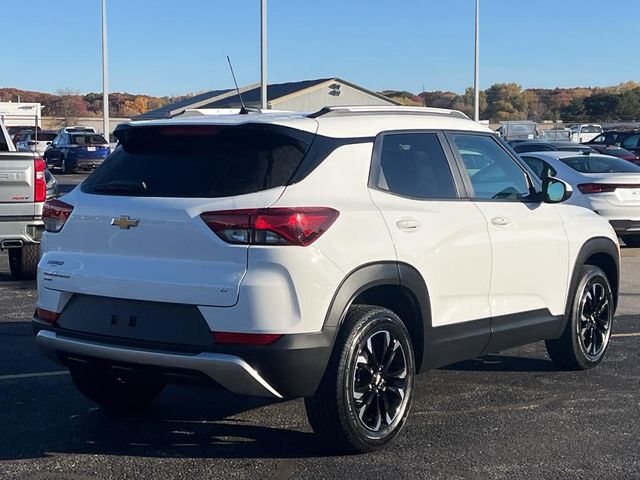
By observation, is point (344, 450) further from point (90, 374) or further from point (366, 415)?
point (90, 374)

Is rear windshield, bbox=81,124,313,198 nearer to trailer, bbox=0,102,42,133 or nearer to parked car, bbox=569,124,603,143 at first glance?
parked car, bbox=569,124,603,143

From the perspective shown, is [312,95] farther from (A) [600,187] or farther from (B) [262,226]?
(B) [262,226]

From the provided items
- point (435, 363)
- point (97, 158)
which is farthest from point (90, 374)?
point (97, 158)

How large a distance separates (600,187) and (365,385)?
9522 millimetres

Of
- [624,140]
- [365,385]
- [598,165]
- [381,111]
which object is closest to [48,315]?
[365,385]

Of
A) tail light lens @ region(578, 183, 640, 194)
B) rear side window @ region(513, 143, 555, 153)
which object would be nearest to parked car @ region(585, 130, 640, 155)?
rear side window @ region(513, 143, 555, 153)

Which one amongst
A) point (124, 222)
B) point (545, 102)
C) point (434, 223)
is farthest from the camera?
point (545, 102)

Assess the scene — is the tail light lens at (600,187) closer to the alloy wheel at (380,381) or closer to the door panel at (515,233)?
the door panel at (515,233)

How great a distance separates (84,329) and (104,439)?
0.77m

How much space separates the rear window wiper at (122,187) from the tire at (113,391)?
1202 millimetres

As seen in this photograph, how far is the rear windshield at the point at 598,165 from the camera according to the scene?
1410 centimetres

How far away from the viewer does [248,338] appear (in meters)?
4.43

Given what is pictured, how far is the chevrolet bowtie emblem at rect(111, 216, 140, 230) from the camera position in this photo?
472 cm

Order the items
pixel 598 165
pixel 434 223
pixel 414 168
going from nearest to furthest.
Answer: pixel 434 223, pixel 414 168, pixel 598 165
